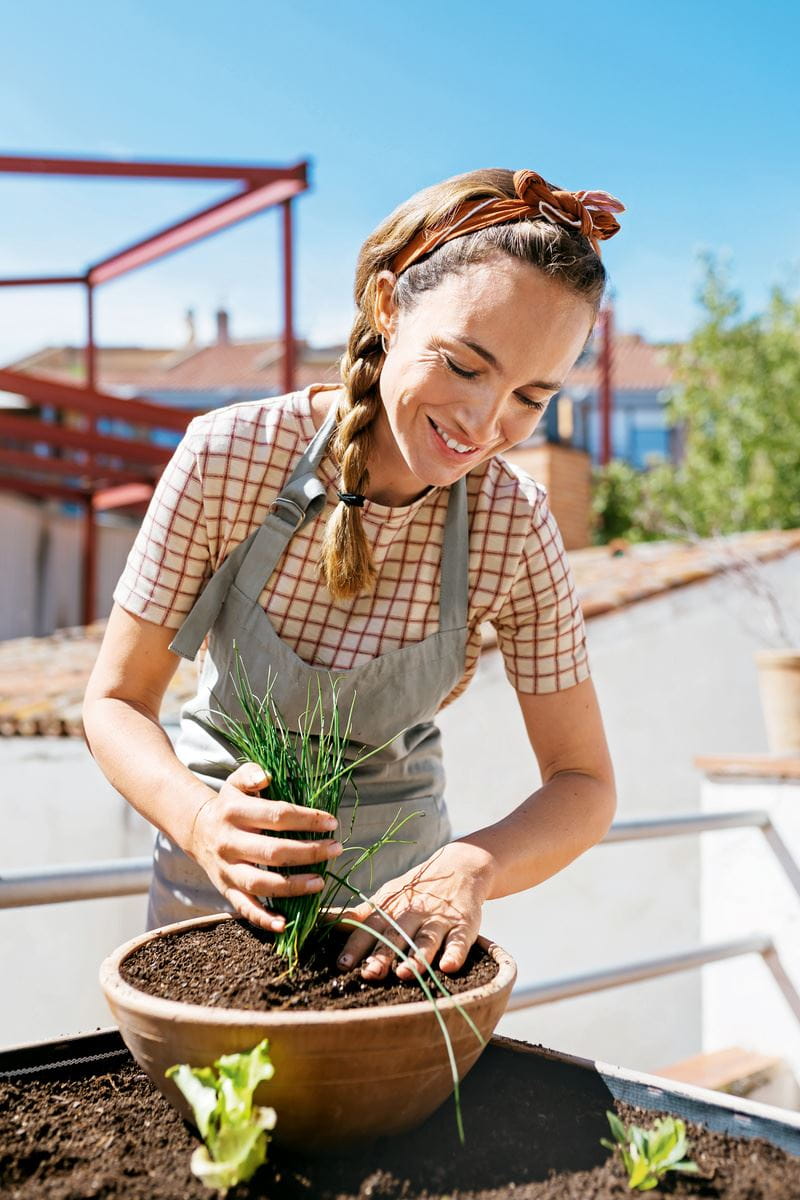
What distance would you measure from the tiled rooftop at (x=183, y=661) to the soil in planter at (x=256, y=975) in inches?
92.9

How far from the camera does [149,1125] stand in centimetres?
84

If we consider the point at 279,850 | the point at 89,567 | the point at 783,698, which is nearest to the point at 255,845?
the point at 279,850

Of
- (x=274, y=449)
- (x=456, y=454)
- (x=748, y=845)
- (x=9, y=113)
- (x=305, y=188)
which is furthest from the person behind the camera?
(x=9, y=113)

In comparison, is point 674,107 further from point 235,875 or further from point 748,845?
point 235,875

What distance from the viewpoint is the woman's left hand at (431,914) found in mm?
863

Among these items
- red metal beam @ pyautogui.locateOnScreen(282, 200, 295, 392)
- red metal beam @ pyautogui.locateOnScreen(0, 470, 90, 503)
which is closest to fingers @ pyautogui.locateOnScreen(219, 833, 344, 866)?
red metal beam @ pyautogui.locateOnScreen(282, 200, 295, 392)

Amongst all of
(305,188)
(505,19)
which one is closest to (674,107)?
(505,19)

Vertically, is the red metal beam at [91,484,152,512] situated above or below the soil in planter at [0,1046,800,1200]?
above

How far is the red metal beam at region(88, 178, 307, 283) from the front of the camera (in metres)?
6.79

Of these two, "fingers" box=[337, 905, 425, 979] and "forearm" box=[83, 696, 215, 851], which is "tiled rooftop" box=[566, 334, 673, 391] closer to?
"forearm" box=[83, 696, 215, 851]

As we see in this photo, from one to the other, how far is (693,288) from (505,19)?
647 inches

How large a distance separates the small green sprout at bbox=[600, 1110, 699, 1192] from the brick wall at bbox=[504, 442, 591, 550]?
29.4 ft

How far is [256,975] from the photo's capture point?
2.82ft

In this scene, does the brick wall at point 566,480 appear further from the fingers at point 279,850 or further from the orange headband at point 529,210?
the fingers at point 279,850
